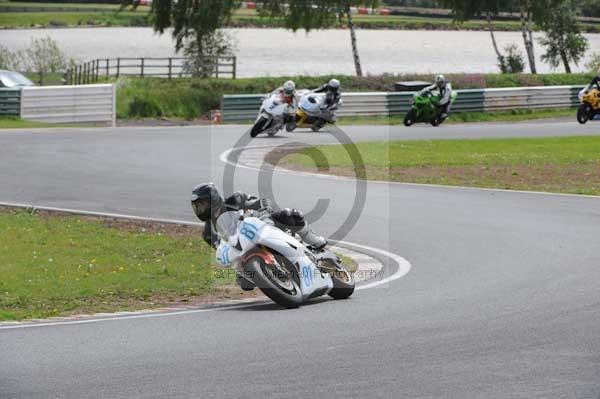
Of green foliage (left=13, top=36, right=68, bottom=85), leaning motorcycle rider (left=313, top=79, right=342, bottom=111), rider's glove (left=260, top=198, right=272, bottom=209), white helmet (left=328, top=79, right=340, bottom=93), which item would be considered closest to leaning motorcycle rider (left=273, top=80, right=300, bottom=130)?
leaning motorcycle rider (left=313, top=79, right=342, bottom=111)

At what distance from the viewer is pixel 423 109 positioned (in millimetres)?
35094

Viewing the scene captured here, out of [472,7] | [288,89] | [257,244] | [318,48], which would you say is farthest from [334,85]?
[318,48]

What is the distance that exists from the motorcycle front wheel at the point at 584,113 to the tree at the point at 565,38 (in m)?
22.6

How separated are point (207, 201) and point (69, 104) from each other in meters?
22.3

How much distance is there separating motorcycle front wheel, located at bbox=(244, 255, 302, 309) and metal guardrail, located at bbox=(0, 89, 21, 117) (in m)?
22.5

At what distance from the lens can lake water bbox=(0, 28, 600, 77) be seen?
6838cm

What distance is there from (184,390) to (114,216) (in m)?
9.96

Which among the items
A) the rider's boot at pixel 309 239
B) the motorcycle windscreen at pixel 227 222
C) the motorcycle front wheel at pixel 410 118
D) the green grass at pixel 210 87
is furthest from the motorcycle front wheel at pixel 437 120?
the motorcycle windscreen at pixel 227 222

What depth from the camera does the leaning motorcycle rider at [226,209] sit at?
10578 mm

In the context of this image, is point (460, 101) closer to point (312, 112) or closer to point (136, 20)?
point (312, 112)

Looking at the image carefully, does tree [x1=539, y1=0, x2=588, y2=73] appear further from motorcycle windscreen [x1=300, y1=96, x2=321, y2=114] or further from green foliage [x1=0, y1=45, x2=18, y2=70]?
motorcycle windscreen [x1=300, y1=96, x2=321, y2=114]

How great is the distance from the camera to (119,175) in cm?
2134

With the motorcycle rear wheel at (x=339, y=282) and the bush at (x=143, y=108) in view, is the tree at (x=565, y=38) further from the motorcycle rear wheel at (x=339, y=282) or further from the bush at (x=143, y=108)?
the motorcycle rear wheel at (x=339, y=282)

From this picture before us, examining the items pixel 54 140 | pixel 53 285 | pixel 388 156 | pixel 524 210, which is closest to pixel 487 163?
pixel 388 156
